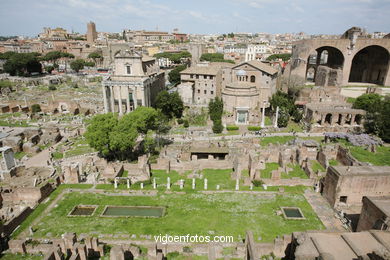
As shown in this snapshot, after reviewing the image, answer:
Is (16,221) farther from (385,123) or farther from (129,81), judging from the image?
(385,123)

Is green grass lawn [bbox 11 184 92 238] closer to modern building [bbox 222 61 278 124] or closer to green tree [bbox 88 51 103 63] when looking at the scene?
modern building [bbox 222 61 278 124]

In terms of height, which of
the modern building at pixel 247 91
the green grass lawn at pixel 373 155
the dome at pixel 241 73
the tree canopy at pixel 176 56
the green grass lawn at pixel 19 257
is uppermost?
the tree canopy at pixel 176 56

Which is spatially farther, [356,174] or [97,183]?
[97,183]

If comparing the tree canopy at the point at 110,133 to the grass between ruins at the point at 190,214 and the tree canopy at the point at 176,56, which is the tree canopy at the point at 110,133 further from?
the tree canopy at the point at 176,56

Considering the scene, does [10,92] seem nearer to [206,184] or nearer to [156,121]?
[156,121]

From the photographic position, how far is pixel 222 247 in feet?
68.6

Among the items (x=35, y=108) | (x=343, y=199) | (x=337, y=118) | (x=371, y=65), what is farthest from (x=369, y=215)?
(x=35, y=108)

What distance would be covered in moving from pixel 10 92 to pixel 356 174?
90.8m

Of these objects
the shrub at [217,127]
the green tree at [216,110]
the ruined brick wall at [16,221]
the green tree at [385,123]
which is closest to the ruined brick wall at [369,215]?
the green tree at [385,123]

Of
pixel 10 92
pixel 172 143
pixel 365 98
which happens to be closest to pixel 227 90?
pixel 172 143

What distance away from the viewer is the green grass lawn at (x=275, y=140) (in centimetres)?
4222

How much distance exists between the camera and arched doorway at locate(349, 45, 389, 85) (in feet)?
201

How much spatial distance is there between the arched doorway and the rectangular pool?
61.1 metres

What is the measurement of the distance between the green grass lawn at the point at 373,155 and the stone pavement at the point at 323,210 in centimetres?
1099
